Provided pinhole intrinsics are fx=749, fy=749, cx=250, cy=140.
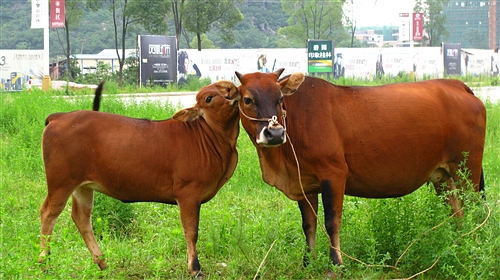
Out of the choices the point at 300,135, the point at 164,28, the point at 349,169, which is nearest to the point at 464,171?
the point at 349,169

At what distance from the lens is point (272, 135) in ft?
18.0

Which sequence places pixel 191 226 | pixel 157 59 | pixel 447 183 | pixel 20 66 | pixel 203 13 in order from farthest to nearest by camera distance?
pixel 203 13, pixel 20 66, pixel 157 59, pixel 447 183, pixel 191 226

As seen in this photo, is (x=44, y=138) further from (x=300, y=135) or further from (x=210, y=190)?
(x=300, y=135)

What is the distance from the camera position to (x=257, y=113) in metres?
5.71

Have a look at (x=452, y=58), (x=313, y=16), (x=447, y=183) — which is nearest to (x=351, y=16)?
(x=313, y=16)

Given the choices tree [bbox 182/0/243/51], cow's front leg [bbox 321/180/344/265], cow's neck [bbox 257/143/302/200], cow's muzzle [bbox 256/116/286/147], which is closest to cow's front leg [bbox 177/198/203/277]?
cow's neck [bbox 257/143/302/200]

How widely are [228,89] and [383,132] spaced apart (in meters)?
1.42

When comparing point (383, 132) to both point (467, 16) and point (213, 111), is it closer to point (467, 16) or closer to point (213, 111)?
point (213, 111)

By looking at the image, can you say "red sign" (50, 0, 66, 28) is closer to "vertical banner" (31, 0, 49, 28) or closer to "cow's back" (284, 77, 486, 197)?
"vertical banner" (31, 0, 49, 28)

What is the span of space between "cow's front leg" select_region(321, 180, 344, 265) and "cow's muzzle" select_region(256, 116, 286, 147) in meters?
0.73

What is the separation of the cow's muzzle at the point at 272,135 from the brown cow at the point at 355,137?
126 mm

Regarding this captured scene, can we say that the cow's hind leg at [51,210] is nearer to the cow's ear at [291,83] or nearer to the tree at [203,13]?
the cow's ear at [291,83]

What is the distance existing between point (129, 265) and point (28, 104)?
346 inches

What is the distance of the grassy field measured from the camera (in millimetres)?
5809
